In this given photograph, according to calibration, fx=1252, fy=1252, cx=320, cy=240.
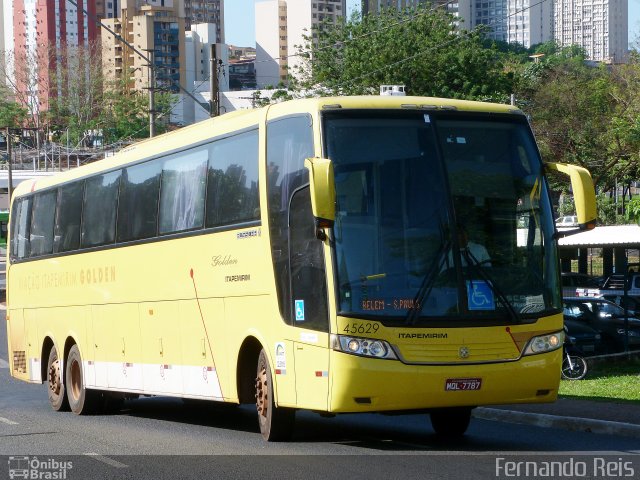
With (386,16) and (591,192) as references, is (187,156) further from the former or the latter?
(386,16)

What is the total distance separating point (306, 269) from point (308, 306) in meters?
0.34

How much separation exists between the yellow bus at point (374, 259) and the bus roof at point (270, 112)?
30 mm

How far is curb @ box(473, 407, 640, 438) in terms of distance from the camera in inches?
533

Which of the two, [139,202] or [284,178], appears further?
[139,202]

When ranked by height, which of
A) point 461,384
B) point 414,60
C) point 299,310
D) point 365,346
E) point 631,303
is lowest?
point 631,303

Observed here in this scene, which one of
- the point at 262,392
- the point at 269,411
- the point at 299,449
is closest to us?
the point at 299,449

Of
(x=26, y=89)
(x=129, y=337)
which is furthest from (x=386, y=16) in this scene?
(x=26, y=89)

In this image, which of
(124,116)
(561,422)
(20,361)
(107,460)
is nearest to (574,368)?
(561,422)

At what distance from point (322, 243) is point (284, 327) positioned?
105 cm

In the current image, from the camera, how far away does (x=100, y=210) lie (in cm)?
1738

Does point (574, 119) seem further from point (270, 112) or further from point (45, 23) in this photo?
point (45, 23)

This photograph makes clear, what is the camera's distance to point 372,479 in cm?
997

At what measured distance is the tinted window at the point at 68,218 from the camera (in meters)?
18.4

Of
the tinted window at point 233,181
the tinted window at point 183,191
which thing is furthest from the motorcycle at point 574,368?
the tinted window at point 233,181
